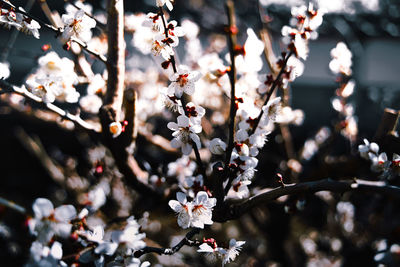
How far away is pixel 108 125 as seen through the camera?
1.17 m

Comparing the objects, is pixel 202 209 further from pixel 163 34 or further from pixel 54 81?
pixel 54 81

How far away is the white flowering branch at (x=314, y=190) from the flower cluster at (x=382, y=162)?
8.1 inches

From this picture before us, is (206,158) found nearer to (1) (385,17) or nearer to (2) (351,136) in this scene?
(2) (351,136)

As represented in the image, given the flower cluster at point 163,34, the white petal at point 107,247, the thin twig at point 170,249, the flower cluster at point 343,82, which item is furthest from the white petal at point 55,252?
the flower cluster at point 343,82

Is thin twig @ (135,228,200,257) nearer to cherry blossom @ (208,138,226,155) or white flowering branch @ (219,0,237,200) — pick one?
white flowering branch @ (219,0,237,200)

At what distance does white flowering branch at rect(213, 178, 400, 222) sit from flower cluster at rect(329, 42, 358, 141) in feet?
3.24

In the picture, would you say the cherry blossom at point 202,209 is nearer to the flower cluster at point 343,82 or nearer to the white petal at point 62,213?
the white petal at point 62,213

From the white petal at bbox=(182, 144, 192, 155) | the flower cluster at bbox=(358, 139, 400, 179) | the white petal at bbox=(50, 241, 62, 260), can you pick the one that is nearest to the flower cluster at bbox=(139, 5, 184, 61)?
the white petal at bbox=(182, 144, 192, 155)

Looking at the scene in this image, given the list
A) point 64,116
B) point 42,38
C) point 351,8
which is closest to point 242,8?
point 351,8

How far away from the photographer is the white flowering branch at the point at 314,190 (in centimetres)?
91

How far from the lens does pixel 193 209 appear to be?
1.01 meters

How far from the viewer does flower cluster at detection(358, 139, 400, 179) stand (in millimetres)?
1122

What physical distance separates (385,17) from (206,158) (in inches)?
199

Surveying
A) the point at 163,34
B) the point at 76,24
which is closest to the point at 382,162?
the point at 163,34
